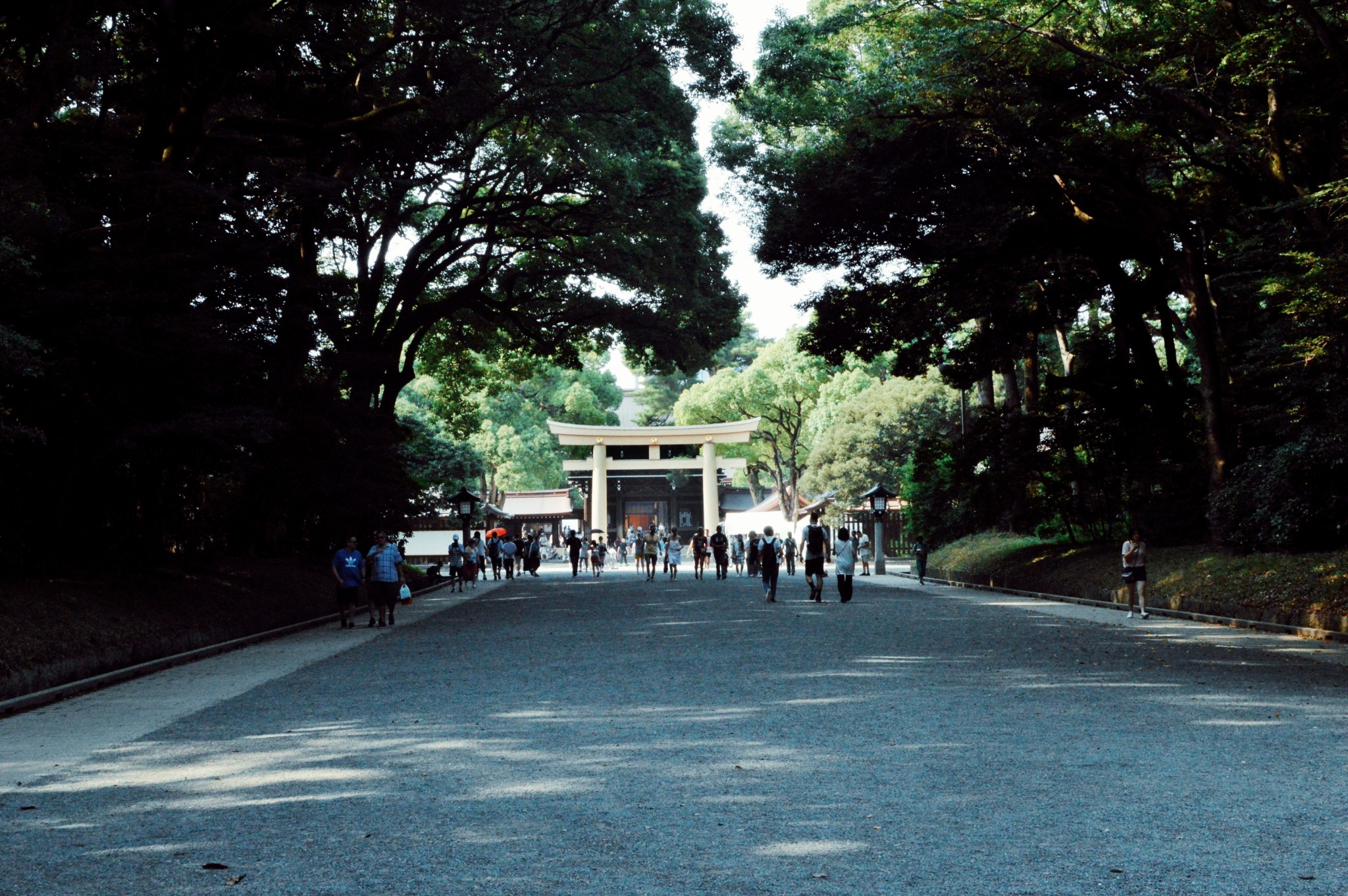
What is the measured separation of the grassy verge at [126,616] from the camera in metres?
11.6

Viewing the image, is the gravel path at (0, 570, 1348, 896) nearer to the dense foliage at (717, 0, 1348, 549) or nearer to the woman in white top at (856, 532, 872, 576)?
the dense foliage at (717, 0, 1348, 549)

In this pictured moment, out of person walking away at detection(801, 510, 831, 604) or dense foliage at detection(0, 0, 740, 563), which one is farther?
person walking away at detection(801, 510, 831, 604)

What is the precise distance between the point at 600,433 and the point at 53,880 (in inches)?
2070

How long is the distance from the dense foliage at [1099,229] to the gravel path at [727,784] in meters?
6.55

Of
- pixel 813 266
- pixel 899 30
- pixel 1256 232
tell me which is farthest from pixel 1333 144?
pixel 813 266

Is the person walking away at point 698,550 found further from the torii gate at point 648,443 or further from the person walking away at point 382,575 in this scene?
the torii gate at point 648,443

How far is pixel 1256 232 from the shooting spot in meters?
18.0

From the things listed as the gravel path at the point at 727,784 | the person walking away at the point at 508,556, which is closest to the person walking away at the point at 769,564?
the gravel path at the point at 727,784

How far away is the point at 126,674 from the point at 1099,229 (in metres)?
17.6

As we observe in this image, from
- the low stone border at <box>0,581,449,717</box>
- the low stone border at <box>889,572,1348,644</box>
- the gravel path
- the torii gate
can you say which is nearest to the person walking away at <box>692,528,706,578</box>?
the low stone border at <box>889,572,1348,644</box>

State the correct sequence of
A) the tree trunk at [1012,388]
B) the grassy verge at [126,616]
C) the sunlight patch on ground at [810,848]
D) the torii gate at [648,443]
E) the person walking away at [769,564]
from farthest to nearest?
1. the torii gate at [648,443]
2. the tree trunk at [1012,388]
3. the person walking away at [769,564]
4. the grassy verge at [126,616]
5. the sunlight patch on ground at [810,848]

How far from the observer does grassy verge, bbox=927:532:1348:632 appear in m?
15.9

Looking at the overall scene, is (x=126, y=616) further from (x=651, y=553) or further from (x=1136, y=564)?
(x=651, y=553)

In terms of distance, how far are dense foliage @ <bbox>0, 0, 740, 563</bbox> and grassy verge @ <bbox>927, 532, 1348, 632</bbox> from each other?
9216 mm
